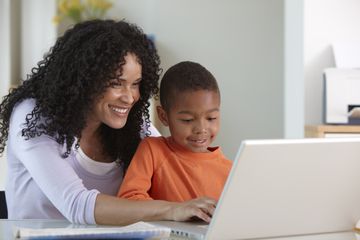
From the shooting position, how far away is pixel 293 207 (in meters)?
1.06

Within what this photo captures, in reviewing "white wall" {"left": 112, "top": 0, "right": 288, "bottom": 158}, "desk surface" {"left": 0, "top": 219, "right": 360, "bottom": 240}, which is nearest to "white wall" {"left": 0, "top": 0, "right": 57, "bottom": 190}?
"white wall" {"left": 112, "top": 0, "right": 288, "bottom": 158}

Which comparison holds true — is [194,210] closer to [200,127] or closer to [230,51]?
[200,127]

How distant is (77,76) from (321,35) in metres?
2.25

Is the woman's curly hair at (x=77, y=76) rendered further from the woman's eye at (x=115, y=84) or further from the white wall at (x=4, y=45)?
the white wall at (x=4, y=45)

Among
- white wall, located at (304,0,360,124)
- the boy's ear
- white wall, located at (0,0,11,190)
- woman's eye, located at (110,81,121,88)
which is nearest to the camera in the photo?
woman's eye, located at (110,81,121,88)

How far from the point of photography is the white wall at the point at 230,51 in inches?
208

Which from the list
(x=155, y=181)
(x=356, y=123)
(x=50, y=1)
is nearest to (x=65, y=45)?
(x=155, y=181)

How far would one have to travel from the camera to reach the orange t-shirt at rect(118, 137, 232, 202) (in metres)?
1.53

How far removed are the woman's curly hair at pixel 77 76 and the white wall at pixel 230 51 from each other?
3.63 m

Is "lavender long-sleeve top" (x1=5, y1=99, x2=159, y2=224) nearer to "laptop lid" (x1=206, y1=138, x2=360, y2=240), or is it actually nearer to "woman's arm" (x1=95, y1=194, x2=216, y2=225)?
"woman's arm" (x1=95, y1=194, x2=216, y2=225)

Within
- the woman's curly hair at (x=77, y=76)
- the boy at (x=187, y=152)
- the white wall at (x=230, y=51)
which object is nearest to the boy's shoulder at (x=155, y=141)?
the boy at (x=187, y=152)

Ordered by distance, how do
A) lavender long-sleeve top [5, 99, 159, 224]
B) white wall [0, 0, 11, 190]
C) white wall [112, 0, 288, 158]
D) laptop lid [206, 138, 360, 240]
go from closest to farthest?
laptop lid [206, 138, 360, 240] → lavender long-sleeve top [5, 99, 159, 224] → white wall [0, 0, 11, 190] → white wall [112, 0, 288, 158]

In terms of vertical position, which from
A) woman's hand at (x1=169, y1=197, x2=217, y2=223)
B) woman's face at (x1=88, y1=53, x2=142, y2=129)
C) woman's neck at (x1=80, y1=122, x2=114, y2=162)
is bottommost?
woman's hand at (x1=169, y1=197, x2=217, y2=223)

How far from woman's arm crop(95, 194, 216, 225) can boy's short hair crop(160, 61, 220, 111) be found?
36 centimetres
